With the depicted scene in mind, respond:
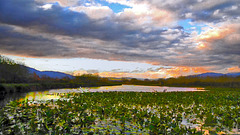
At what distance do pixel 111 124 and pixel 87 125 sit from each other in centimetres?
138

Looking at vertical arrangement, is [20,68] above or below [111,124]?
above

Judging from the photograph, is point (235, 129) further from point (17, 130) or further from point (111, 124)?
point (17, 130)

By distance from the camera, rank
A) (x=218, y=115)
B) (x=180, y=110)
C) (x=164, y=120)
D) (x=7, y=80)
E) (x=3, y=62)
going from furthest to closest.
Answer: (x=3, y=62)
(x=7, y=80)
(x=180, y=110)
(x=218, y=115)
(x=164, y=120)

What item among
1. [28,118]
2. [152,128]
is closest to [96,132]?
[152,128]

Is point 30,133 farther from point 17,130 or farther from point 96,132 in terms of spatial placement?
point 96,132

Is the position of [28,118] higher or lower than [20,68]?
lower

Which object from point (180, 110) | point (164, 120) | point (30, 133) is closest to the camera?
point (30, 133)

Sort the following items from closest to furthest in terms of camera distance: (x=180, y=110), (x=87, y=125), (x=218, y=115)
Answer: (x=87, y=125), (x=218, y=115), (x=180, y=110)

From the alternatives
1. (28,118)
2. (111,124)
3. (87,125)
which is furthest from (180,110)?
(28,118)

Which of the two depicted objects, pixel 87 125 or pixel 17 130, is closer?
pixel 17 130

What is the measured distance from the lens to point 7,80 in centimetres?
5131

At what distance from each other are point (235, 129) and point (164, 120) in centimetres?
386

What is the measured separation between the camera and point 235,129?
10375 mm

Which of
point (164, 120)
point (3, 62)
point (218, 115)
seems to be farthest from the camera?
point (3, 62)
